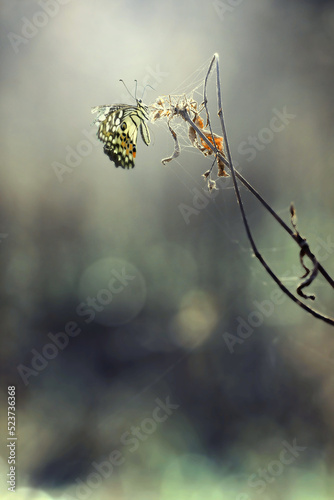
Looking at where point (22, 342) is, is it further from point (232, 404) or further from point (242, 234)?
point (242, 234)

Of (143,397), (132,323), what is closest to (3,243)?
(132,323)

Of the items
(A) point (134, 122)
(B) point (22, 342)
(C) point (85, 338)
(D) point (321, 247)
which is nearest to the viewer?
(A) point (134, 122)

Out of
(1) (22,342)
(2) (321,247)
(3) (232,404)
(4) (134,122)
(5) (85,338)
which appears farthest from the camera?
(5) (85,338)

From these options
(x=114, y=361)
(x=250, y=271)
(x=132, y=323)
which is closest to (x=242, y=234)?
(x=250, y=271)

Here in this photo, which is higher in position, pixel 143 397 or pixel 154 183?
pixel 154 183

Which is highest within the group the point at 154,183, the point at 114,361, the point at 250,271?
the point at 154,183

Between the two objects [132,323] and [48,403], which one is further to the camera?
[132,323]

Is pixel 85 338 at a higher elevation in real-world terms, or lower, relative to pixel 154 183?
lower

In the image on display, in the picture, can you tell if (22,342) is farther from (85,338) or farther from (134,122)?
(134,122)

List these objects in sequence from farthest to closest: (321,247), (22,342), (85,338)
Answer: (85,338)
(22,342)
(321,247)
